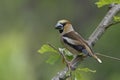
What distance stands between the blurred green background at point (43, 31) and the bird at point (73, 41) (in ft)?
18.3

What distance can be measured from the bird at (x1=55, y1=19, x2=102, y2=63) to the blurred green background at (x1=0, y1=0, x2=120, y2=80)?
18.3 ft

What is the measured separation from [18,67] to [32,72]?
1.94m

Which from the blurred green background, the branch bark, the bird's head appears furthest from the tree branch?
the blurred green background

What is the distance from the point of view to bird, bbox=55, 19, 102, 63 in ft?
9.58

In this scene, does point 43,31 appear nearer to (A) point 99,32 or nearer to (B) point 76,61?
(A) point 99,32

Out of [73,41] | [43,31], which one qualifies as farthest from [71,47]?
[43,31]

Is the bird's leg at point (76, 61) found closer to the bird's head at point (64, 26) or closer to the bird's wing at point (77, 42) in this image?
the bird's wing at point (77, 42)

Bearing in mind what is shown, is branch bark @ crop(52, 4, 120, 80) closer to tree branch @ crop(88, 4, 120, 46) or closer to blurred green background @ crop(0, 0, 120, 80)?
tree branch @ crop(88, 4, 120, 46)

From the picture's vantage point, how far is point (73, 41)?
3.05 m

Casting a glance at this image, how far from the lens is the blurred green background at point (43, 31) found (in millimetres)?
10359

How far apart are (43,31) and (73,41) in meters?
10.7

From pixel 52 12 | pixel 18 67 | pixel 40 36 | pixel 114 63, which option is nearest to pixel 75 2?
pixel 52 12

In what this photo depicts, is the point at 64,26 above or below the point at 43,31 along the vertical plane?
above

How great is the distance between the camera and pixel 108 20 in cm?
306
